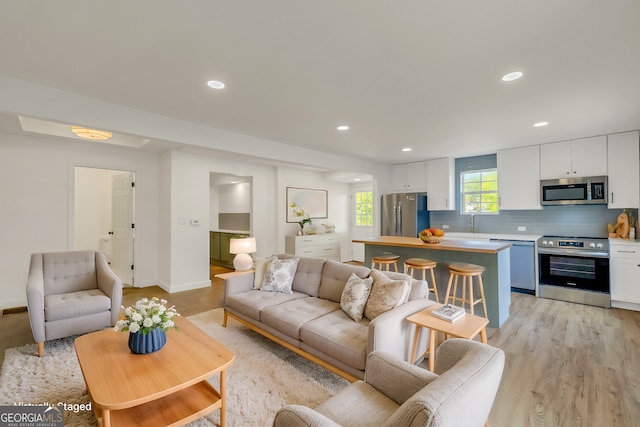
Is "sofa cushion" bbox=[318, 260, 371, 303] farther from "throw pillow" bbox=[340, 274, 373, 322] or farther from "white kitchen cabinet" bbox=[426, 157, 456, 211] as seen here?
"white kitchen cabinet" bbox=[426, 157, 456, 211]

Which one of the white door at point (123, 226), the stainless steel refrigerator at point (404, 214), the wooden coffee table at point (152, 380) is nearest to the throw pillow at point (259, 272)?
the wooden coffee table at point (152, 380)

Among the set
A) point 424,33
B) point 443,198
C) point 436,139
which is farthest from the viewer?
point 443,198

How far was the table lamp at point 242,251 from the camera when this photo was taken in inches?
154

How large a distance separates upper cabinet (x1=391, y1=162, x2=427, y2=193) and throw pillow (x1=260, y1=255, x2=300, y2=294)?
3923 millimetres

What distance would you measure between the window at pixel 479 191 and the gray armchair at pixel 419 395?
16.7 ft

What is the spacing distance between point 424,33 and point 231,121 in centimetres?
246

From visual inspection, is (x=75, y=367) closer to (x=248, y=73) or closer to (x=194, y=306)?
(x=194, y=306)

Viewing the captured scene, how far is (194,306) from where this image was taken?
4.05 metres

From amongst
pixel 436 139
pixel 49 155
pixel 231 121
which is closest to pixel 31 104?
pixel 231 121

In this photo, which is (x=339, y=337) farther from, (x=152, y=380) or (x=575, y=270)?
(x=575, y=270)

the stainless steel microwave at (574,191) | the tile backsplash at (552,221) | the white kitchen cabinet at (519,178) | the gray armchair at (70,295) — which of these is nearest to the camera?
the gray armchair at (70,295)

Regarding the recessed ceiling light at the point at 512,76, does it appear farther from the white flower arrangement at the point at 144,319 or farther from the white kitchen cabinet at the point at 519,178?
the white flower arrangement at the point at 144,319

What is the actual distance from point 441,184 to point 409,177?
75 cm

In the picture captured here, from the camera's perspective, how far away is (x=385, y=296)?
7.66 ft
